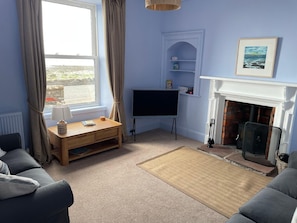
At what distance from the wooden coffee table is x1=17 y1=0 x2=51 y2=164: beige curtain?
0.20 m

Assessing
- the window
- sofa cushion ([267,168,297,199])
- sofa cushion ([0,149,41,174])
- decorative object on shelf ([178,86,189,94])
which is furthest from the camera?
decorative object on shelf ([178,86,189,94])

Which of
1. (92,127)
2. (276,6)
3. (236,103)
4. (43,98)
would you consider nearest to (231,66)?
(236,103)

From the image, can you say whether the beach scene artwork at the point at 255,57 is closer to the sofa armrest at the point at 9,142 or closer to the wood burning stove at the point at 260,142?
the wood burning stove at the point at 260,142

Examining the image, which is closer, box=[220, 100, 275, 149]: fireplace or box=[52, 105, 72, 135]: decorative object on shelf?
box=[52, 105, 72, 135]: decorative object on shelf

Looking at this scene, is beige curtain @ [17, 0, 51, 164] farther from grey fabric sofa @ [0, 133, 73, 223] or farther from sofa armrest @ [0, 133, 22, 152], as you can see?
grey fabric sofa @ [0, 133, 73, 223]

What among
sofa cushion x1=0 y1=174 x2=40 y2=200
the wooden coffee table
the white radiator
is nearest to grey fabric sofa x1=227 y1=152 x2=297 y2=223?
sofa cushion x1=0 y1=174 x2=40 y2=200

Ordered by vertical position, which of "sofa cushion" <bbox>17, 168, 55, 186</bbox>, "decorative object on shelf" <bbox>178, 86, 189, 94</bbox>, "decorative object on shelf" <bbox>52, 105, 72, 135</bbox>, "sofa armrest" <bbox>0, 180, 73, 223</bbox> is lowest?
"sofa cushion" <bbox>17, 168, 55, 186</bbox>

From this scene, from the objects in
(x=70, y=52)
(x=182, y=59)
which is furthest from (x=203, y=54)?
(x=70, y=52)

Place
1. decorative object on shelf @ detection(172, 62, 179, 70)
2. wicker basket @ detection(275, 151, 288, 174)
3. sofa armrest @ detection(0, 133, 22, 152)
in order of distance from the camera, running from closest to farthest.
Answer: sofa armrest @ detection(0, 133, 22, 152), wicker basket @ detection(275, 151, 288, 174), decorative object on shelf @ detection(172, 62, 179, 70)

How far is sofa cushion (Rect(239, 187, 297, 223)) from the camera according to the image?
169 centimetres

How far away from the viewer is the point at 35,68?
125 inches

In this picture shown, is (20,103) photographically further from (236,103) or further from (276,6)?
(276,6)

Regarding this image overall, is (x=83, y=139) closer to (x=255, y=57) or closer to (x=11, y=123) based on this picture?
(x=11, y=123)

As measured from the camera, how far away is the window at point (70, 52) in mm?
3637
